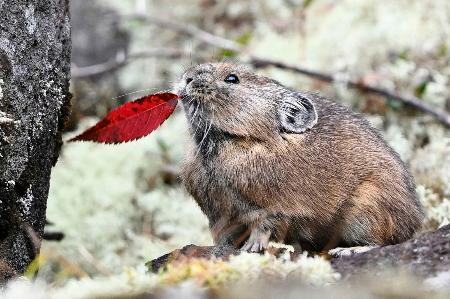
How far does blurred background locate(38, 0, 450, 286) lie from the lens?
7.75 metres

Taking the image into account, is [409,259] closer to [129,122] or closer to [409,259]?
[409,259]

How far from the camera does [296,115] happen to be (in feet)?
17.6

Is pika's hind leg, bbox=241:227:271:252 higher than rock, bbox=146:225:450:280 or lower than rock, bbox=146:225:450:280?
higher

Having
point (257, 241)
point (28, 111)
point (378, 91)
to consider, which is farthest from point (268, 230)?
point (378, 91)

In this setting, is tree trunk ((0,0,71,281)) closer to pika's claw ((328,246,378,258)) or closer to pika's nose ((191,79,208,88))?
pika's nose ((191,79,208,88))

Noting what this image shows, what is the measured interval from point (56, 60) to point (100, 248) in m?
3.83

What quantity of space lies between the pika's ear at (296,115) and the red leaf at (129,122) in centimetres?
89

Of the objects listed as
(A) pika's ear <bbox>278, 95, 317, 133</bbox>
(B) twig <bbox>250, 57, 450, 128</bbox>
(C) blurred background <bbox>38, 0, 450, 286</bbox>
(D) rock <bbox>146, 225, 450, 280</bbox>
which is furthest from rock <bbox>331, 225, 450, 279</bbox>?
(B) twig <bbox>250, 57, 450, 128</bbox>

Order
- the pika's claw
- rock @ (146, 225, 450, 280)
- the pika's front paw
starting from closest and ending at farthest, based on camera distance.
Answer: rock @ (146, 225, 450, 280)
the pika's claw
the pika's front paw

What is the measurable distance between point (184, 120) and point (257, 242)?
4.46m

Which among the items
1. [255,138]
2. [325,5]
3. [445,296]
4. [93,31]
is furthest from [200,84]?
[93,31]

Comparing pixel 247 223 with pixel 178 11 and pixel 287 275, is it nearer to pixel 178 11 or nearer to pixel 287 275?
pixel 287 275

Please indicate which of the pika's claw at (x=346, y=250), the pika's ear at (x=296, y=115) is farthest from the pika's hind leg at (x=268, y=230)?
the pika's ear at (x=296, y=115)

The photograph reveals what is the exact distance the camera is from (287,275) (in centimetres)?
339
